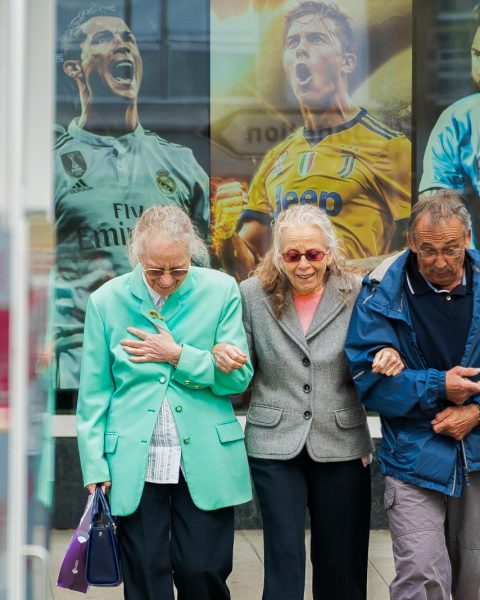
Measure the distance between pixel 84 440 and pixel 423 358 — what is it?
1344 millimetres

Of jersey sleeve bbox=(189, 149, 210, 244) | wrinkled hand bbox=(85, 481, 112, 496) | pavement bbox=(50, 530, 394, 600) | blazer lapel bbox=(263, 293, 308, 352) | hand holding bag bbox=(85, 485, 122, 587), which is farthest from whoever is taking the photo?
jersey sleeve bbox=(189, 149, 210, 244)

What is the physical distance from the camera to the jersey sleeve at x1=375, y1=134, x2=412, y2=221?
7.06 m

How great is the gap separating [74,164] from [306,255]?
2790mm

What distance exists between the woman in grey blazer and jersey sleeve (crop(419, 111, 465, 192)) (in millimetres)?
A: 2517

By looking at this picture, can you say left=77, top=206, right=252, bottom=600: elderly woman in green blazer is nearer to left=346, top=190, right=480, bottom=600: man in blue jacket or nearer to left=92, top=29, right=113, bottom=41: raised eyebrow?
left=346, top=190, right=480, bottom=600: man in blue jacket

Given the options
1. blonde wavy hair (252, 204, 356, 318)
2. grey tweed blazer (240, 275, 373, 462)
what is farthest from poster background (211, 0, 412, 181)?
grey tweed blazer (240, 275, 373, 462)

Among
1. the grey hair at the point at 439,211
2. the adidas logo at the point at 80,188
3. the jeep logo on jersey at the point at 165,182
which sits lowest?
the grey hair at the point at 439,211

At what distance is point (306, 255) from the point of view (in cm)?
454

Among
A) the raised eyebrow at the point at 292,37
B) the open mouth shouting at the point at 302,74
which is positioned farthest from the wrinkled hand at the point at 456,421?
the raised eyebrow at the point at 292,37

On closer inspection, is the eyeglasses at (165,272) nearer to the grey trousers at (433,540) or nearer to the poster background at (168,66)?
the grey trousers at (433,540)

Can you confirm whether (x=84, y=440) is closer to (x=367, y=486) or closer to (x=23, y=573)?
(x=367, y=486)

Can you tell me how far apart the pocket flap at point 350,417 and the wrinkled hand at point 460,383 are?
0.43m

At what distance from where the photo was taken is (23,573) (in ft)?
7.94

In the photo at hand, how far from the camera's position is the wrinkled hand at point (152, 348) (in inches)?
175
